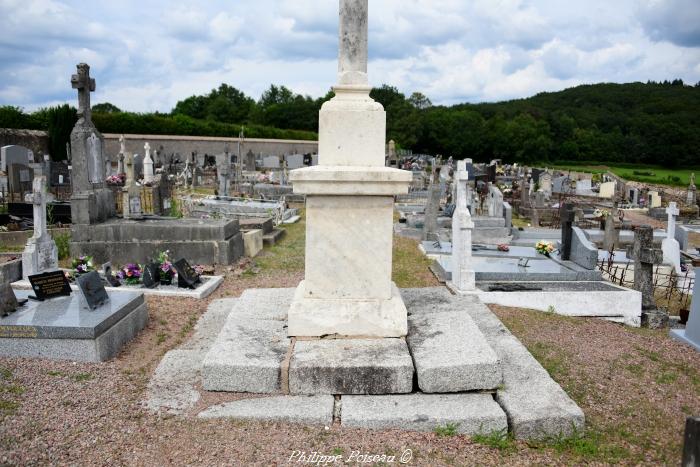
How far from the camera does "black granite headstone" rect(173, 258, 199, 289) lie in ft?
25.7

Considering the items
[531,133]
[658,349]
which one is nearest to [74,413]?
[658,349]

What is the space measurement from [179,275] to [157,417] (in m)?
4.30

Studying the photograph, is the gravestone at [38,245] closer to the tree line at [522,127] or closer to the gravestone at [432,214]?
the gravestone at [432,214]

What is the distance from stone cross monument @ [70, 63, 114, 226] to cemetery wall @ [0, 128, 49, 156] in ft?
65.5

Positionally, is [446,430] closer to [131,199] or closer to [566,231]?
[566,231]

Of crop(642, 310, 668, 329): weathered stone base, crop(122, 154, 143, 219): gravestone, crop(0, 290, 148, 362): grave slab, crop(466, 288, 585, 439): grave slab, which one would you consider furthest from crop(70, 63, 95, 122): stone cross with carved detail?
crop(642, 310, 668, 329): weathered stone base

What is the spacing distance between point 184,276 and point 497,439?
18.2ft

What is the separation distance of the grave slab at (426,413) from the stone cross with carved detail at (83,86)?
8345 millimetres

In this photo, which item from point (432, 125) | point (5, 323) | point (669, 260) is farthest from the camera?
point (432, 125)

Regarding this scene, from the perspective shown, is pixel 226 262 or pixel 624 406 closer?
pixel 624 406

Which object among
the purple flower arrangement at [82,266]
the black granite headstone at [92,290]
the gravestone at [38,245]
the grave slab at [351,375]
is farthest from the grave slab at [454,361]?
the gravestone at [38,245]

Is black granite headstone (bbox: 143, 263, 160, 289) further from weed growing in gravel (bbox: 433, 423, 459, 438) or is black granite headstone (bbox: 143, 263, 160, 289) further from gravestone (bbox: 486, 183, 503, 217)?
gravestone (bbox: 486, 183, 503, 217)

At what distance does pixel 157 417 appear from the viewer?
370 cm

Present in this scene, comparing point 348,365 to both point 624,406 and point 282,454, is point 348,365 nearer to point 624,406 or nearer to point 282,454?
point 282,454
